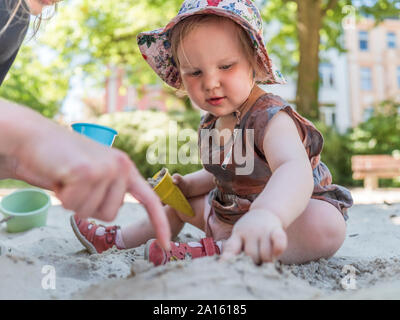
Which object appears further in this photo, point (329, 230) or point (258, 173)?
point (258, 173)

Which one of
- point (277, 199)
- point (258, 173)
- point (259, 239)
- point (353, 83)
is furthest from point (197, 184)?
point (353, 83)

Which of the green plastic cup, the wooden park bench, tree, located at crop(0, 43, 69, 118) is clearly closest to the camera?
the green plastic cup

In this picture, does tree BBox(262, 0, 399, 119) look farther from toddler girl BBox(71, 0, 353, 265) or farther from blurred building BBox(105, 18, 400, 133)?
blurred building BBox(105, 18, 400, 133)

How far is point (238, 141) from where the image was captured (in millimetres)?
1614

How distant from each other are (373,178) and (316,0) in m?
3.31

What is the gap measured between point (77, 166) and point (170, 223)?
1398mm

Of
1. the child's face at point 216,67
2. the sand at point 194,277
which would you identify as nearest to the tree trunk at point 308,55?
the sand at point 194,277

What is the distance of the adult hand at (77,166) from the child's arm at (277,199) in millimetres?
337

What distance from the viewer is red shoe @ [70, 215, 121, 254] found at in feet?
5.91

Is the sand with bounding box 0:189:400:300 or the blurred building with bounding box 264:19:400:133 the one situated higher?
the blurred building with bounding box 264:19:400:133

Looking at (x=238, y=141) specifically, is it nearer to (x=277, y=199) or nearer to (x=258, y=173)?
(x=258, y=173)

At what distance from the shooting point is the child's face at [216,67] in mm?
1512

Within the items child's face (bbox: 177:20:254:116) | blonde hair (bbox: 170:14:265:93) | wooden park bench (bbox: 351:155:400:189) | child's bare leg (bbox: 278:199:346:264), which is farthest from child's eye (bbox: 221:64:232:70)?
wooden park bench (bbox: 351:155:400:189)
